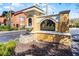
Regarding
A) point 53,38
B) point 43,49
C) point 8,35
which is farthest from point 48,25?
point 8,35

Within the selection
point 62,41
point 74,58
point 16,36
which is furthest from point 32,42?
point 74,58

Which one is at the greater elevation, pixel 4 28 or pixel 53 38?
pixel 4 28

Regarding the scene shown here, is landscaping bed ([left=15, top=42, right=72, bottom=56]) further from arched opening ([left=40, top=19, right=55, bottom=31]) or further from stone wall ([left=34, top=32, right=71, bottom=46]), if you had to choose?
arched opening ([left=40, top=19, right=55, bottom=31])

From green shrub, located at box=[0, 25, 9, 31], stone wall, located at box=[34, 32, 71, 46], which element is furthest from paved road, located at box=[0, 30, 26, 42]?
stone wall, located at box=[34, 32, 71, 46]

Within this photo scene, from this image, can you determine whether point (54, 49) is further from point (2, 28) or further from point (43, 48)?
point (2, 28)

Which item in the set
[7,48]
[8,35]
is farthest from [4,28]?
[7,48]

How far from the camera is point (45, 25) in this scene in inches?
60.2

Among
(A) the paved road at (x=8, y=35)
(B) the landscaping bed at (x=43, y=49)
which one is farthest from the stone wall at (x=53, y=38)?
(A) the paved road at (x=8, y=35)

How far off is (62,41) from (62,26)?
0.14m

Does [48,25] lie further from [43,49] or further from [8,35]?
[8,35]

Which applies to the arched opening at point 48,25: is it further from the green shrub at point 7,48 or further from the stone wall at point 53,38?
the green shrub at point 7,48

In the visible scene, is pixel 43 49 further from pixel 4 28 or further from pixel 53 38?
pixel 4 28

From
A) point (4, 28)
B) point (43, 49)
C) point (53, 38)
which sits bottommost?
point (43, 49)

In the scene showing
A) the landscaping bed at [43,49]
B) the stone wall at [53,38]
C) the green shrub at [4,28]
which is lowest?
the landscaping bed at [43,49]
